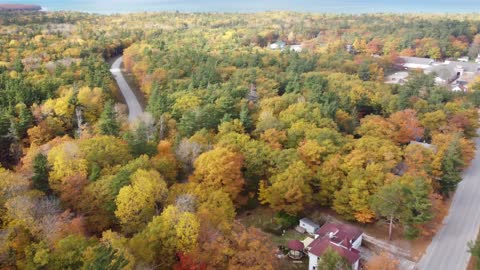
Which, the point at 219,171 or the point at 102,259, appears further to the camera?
the point at 219,171

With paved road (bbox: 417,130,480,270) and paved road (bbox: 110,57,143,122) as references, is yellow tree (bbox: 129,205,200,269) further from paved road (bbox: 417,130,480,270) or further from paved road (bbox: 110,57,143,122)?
paved road (bbox: 110,57,143,122)

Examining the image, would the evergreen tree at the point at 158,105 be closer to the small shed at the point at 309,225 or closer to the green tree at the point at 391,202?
the small shed at the point at 309,225

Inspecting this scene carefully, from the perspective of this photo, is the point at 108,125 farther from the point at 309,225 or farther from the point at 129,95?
the point at 129,95

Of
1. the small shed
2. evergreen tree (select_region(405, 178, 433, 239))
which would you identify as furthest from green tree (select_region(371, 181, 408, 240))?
the small shed

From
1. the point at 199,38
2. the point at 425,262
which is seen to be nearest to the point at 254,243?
the point at 425,262

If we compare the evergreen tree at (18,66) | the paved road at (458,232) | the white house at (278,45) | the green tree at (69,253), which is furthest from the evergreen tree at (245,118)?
the white house at (278,45)

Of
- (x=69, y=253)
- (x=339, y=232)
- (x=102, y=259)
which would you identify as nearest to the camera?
(x=102, y=259)

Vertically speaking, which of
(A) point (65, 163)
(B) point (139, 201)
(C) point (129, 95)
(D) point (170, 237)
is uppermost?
(A) point (65, 163)

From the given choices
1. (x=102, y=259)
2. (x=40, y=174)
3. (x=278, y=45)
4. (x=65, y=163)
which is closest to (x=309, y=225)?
(x=102, y=259)
